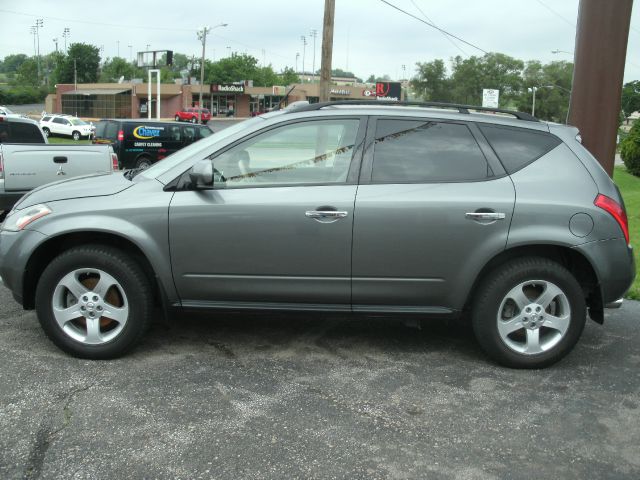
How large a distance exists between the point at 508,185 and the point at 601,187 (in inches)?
24.8

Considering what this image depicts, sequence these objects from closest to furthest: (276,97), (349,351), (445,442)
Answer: (445,442)
(349,351)
(276,97)

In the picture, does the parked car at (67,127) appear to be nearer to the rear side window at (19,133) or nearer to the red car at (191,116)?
the red car at (191,116)

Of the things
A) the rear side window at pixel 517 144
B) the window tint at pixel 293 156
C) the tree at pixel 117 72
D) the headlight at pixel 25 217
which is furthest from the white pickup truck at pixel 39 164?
the tree at pixel 117 72

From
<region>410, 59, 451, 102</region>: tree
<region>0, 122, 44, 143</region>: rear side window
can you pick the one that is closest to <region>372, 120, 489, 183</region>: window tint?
<region>0, 122, 44, 143</region>: rear side window

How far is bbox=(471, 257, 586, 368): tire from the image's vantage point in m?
4.21

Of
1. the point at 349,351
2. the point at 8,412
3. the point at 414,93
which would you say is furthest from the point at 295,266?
the point at 414,93

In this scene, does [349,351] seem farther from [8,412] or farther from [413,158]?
[8,412]

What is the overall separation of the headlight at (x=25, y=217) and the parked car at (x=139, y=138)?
55.7 ft

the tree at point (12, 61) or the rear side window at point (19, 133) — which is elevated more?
the tree at point (12, 61)

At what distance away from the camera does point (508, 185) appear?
4.25 m

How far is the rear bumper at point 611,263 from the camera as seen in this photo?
420cm

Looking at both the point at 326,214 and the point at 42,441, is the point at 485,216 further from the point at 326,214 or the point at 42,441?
the point at 42,441

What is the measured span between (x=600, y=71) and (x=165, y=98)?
8707 centimetres

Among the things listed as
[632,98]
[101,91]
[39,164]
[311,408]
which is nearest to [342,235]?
[311,408]
